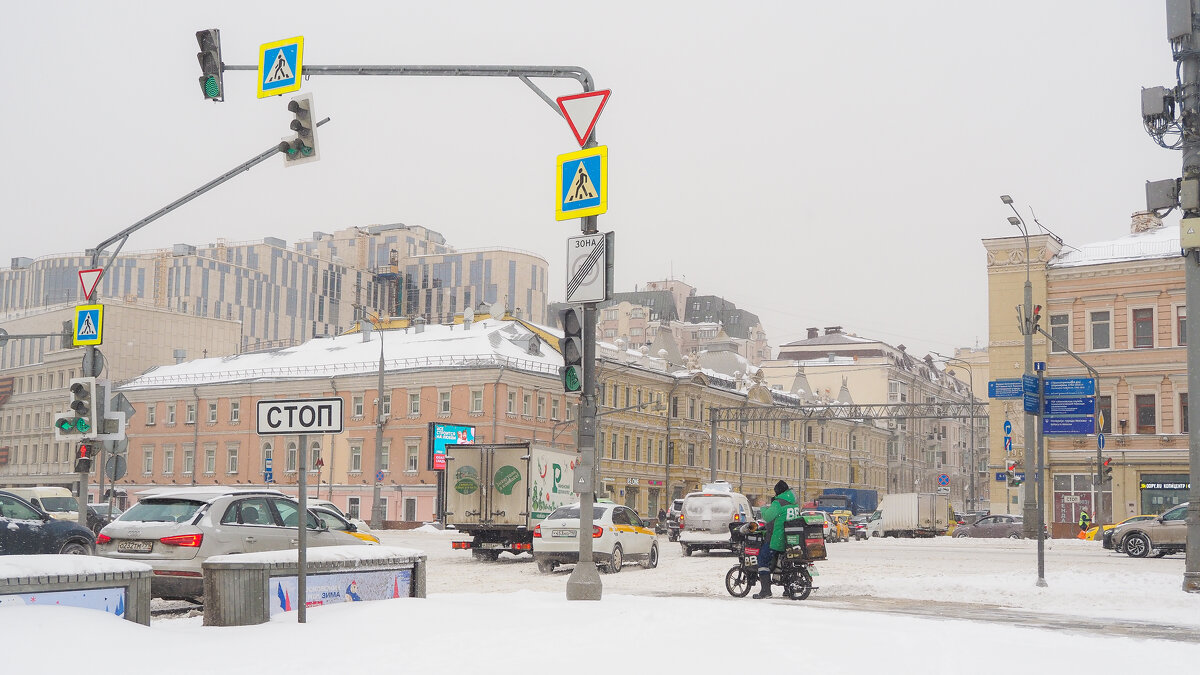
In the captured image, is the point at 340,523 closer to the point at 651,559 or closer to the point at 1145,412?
the point at 651,559

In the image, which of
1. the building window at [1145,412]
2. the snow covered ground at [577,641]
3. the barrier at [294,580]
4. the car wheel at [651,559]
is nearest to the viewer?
the snow covered ground at [577,641]

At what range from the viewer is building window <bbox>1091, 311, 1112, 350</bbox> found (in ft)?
191

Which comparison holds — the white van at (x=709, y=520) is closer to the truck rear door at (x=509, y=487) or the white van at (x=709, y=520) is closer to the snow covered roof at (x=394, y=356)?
the truck rear door at (x=509, y=487)

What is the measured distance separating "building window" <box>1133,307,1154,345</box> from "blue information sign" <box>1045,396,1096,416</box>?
2154cm

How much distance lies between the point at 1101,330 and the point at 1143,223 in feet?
32.2

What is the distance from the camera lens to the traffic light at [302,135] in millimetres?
15531

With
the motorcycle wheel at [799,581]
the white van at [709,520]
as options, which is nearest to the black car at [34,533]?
the motorcycle wheel at [799,581]

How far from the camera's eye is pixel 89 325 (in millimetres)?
18828

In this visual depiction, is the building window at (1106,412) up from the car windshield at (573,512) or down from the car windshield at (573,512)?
up

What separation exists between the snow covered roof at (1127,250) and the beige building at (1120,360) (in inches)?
2.1

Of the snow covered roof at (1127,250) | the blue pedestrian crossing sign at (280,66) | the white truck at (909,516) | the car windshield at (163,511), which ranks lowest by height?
the white truck at (909,516)

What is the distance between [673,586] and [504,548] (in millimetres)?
9648

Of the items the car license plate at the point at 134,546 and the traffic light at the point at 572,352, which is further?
the car license plate at the point at 134,546

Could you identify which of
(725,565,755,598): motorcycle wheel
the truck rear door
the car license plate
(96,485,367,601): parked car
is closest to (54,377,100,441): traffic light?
(96,485,367,601): parked car
